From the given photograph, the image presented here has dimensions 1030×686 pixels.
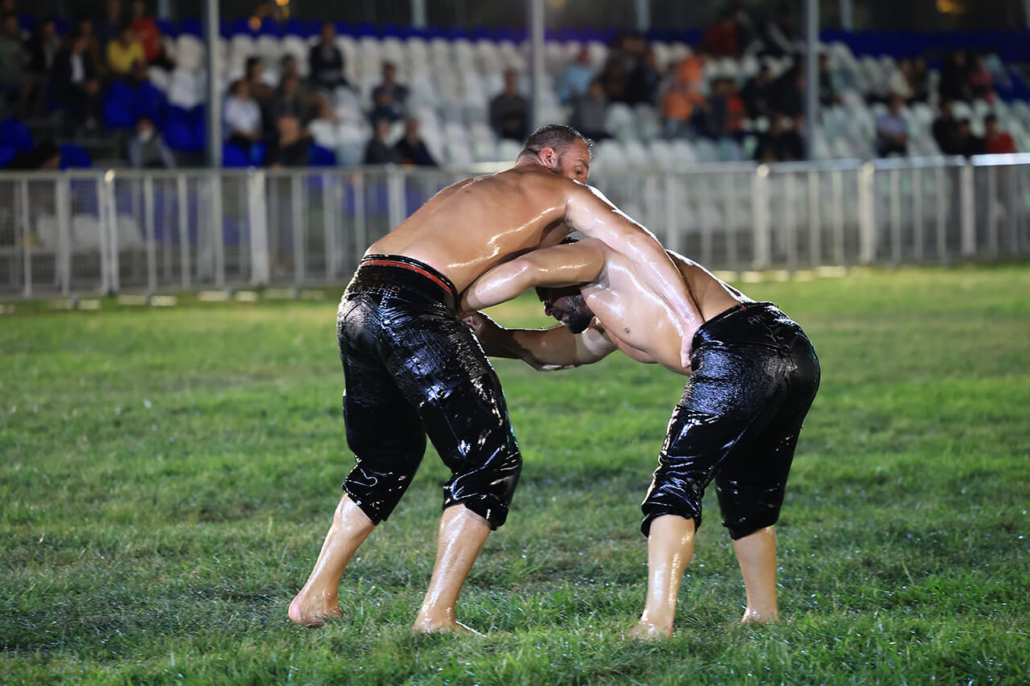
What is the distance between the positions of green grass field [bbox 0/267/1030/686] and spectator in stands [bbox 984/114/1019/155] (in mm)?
13350

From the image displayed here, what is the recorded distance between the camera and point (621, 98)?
73.5ft

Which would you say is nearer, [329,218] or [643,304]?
[643,304]

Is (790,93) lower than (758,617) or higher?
higher

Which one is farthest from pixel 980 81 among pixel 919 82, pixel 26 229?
pixel 26 229

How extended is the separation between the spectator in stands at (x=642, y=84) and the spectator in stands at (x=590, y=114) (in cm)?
115

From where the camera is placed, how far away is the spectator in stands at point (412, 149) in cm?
1781

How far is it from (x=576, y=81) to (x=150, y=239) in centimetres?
976

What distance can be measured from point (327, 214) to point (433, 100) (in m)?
6.17

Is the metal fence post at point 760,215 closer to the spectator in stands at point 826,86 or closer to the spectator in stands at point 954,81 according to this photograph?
the spectator in stands at point 826,86

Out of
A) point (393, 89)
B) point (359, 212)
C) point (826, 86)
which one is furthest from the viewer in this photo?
point (826, 86)

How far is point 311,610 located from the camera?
13.9 feet

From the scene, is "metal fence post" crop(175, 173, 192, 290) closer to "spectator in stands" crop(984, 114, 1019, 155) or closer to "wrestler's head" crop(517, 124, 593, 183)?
"wrestler's head" crop(517, 124, 593, 183)

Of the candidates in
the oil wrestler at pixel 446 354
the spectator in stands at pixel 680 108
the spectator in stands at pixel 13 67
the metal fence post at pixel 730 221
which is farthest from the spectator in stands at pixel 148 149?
the oil wrestler at pixel 446 354

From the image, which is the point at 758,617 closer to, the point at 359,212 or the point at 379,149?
the point at 359,212
